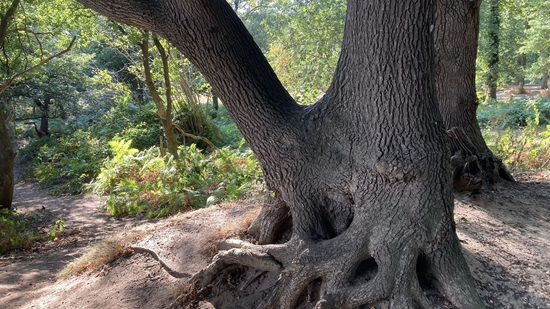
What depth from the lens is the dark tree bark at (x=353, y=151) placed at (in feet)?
9.68

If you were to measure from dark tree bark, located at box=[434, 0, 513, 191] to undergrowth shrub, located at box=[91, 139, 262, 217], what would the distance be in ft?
11.1

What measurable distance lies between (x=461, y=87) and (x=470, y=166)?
3.59ft

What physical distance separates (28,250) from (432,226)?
686 cm

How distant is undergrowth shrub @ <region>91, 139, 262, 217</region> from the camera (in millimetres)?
7801

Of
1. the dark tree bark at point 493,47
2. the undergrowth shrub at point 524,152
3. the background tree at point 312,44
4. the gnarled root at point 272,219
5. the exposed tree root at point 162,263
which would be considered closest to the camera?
the gnarled root at point 272,219

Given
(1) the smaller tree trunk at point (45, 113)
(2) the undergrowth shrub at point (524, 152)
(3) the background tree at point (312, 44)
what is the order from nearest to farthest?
(2) the undergrowth shrub at point (524, 152)
(3) the background tree at point (312, 44)
(1) the smaller tree trunk at point (45, 113)

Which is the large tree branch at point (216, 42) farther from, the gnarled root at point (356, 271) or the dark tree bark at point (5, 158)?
the dark tree bark at point (5, 158)

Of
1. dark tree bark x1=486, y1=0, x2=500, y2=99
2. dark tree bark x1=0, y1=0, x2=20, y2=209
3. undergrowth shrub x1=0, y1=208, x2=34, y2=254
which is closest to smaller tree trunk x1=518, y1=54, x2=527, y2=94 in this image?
dark tree bark x1=486, y1=0, x2=500, y2=99

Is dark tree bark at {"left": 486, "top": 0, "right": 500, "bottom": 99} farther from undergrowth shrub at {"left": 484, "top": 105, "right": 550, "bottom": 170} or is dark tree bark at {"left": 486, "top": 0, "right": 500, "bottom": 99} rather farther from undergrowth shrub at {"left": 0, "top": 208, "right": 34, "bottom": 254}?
undergrowth shrub at {"left": 0, "top": 208, "right": 34, "bottom": 254}

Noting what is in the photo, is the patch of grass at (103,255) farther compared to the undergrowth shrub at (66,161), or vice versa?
the undergrowth shrub at (66,161)

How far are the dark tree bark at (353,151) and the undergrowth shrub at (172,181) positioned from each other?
11.5 ft

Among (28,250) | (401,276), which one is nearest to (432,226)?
(401,276)

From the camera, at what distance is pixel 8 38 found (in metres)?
9.98

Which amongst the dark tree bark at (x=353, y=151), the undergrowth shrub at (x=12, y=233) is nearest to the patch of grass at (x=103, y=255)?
the dark tree bark at (x=353, y=151)
